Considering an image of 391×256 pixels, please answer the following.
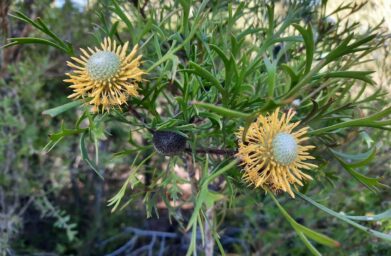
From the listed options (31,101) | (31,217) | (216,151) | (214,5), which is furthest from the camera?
(31,217)

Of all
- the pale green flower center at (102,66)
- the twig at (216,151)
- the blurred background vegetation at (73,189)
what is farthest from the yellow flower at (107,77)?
the blurred background vegetation at (73,189)

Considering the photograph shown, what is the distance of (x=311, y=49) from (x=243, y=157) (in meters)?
0.13

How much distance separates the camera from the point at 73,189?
1.45 m

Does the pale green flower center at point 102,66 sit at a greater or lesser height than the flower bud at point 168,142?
greater

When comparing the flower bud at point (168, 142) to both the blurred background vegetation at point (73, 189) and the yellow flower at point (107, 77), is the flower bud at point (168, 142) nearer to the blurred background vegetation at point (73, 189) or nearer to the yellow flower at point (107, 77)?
the yellow flower at point (107, 77)

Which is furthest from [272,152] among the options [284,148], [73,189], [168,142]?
[73,189]

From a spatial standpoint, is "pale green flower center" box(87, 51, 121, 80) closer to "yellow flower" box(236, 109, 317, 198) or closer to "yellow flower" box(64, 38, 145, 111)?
"yellow flower" box(64, 38, 145, 111)

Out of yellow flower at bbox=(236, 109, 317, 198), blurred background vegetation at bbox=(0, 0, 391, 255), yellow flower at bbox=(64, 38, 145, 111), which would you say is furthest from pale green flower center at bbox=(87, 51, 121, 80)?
blurred background vegetation at bbox=(0, 0, 391, 255)

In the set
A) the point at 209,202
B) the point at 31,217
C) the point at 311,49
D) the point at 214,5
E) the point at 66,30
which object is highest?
the point at 66,30

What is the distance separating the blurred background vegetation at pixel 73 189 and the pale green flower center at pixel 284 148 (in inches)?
24.3

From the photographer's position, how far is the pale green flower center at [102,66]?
0.41m

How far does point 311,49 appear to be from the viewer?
329 mm

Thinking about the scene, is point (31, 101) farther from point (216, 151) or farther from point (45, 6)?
point (216, 151)

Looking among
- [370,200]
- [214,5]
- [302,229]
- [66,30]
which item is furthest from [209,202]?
[66,30]
